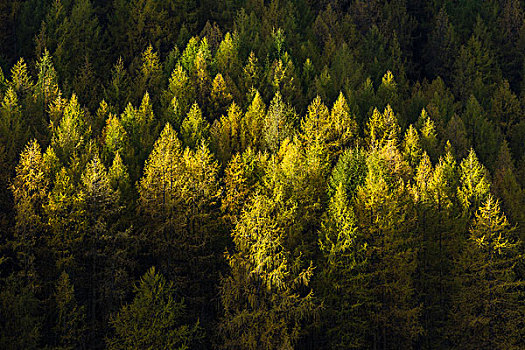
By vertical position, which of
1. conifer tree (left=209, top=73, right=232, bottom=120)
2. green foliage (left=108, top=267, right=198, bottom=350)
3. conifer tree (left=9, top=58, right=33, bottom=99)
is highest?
conifer tree (left=9, top=58, right=33, bottom=99)

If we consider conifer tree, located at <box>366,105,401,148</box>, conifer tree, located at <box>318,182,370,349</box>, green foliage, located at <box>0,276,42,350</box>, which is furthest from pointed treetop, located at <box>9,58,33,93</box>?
conifer tree, located at <box>318,182,370,349</box>

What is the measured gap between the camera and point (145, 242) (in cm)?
3806

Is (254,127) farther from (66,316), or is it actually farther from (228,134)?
(66,316)

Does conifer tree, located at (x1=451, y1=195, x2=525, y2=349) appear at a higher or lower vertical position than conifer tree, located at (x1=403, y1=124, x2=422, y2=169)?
lower

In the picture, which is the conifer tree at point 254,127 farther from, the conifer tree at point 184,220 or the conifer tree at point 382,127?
the conifer tree at point 184,220

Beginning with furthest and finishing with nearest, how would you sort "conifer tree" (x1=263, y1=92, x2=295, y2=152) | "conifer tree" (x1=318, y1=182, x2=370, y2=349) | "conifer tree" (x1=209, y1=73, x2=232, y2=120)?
1. "conifer tree" (x1=209, y1=73, x2=232, y2=120)
2. "conifer tree" (x1=263, y1=92, x2=295, y2=152)
3. "conifer tree" (x1=318, y1=182, x2=370, y2=349)

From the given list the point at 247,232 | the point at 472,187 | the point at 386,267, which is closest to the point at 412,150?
the point at 472,187

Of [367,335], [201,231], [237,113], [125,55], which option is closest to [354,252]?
[367,335]

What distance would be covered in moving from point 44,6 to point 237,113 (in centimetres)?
3801

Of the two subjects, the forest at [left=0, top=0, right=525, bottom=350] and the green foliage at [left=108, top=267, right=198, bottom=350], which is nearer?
the green foliage at [left=108, top=267, right=198, bottom=350]

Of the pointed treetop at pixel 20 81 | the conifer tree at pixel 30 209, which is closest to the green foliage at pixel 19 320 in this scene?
the conifer tree at pixel 30 209

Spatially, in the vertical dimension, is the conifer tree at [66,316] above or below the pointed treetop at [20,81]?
below

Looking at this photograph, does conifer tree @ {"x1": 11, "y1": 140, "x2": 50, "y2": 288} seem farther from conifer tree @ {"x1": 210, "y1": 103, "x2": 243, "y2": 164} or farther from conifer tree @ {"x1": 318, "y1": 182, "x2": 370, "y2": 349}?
conifer tree @ {"x1": 318, "y1": 182, "x2": 370, "y2": 349}

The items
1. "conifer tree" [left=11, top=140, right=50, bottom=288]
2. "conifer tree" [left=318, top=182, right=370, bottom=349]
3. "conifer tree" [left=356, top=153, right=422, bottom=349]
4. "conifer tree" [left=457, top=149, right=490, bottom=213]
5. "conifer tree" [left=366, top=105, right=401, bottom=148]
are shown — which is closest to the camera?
"conifer tree" [left=318, top=182, right=370, bottom=349]
